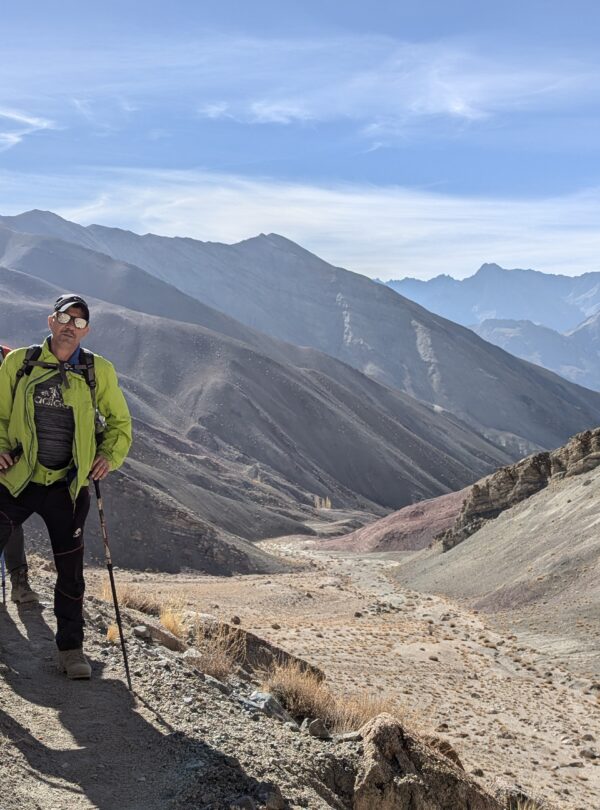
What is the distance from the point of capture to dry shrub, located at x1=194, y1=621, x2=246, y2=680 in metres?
7.51

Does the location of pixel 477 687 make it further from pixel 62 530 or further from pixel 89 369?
pixel 89 369

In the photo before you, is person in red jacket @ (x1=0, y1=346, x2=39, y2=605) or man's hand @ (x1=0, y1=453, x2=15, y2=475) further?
person in red jacket @ (x1=0, y1=346, x2=39, y2=605)

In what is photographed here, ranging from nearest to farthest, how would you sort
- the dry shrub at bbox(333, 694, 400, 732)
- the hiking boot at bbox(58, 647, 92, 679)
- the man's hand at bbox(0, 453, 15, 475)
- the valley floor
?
1. the valley floor
2. the man's hand at bbox(0, 453, 15, 475)
3. the hiking boot at bbox(58, 647, 92, 679)
4. the dry shrub at bbox(333, 694, 400, 732)

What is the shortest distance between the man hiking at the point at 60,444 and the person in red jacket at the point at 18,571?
158cm

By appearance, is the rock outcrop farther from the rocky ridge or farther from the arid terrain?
the arid terrain

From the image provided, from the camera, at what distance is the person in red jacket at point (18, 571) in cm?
741

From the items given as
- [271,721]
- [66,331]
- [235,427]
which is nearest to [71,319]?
[66,331]

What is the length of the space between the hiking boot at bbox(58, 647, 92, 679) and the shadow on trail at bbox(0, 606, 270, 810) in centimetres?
6

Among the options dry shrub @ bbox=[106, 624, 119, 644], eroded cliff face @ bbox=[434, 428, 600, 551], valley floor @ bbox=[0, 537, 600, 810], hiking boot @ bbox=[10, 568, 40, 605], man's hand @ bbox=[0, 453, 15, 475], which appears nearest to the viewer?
valley floor @ bbox=[0, 537, 600, 810]

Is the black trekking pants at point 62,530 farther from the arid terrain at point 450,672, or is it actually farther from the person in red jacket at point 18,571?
the arid terrain at point 450,672

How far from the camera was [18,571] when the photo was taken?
7.48 meters

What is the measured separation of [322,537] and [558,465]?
85.4 feet

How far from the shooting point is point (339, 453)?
299 feet

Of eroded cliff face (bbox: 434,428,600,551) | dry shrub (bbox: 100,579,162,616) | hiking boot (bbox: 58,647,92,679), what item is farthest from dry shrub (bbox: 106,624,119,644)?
eroded cliff face (bbox: 434,428,600,551)
